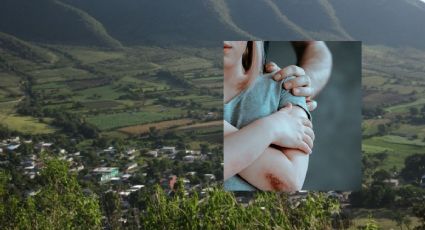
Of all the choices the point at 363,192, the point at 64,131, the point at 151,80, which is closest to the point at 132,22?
the point at 151,80

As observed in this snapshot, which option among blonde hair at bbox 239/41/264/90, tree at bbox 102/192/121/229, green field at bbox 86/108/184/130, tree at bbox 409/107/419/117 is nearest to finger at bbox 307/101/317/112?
blonde hair at bbox 239/41/264/90

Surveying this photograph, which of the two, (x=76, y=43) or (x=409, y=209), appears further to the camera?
(x=76, y=43)

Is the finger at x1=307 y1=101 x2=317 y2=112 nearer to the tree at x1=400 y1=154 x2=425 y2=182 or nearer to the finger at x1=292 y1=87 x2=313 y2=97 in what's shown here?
the finger at x1=292 y1=87 x2=313 y2=97

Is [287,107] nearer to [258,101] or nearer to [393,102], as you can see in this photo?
[258,101]

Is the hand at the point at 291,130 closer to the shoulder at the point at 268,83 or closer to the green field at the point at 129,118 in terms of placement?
the shoulder at the point at 268,83

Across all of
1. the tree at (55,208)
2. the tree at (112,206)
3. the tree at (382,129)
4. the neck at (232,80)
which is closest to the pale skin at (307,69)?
the neck at (232,80)

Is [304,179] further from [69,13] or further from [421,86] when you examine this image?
[69,13]
